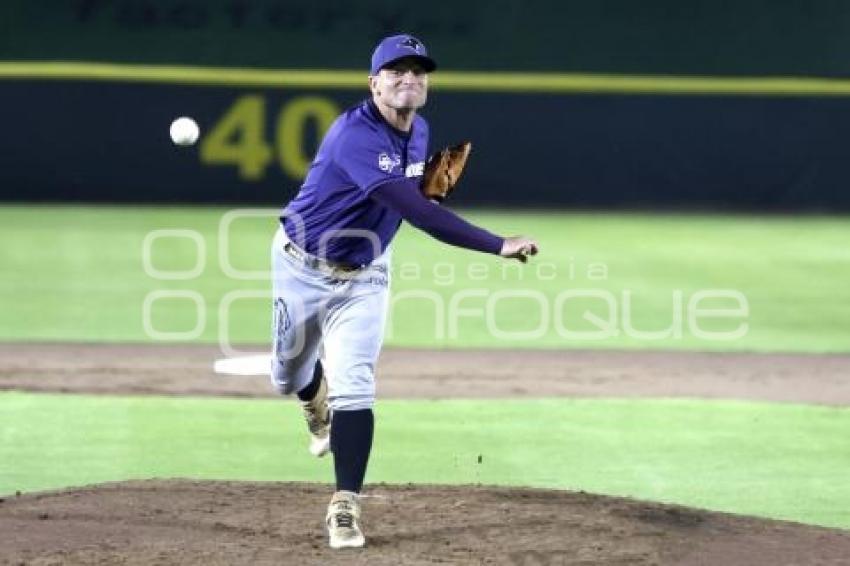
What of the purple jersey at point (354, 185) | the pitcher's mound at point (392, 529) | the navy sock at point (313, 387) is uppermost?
the purple jersey at point (354, 185)

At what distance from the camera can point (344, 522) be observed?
5.72m

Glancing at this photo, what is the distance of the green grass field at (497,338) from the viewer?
7.53m

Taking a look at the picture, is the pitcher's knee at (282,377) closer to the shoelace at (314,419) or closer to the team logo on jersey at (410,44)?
the shoelace at (314,419)

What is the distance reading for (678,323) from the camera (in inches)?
499

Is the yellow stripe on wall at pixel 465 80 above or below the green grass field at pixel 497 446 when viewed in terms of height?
above

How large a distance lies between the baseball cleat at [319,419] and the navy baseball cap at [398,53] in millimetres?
1598

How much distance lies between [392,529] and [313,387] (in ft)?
3.44

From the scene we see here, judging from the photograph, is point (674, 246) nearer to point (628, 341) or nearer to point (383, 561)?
point (628, 341)

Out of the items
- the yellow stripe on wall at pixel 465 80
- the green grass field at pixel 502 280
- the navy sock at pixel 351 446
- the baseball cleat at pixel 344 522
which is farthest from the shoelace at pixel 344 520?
the yellow stripe on wall at pixel 465 80

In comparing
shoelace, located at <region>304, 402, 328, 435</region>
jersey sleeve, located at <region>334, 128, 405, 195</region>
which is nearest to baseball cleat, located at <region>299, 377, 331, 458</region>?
shoelace, located at <region>304, 402, 328, 435</region>

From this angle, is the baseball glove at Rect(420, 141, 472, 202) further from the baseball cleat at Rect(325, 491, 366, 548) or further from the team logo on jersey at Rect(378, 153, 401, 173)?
the baseball cleat at Rect(325, 491, 366, 548)

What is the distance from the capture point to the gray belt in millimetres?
6105

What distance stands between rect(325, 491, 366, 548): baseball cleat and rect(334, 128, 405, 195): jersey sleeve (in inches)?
39.9

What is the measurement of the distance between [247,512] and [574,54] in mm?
14066
